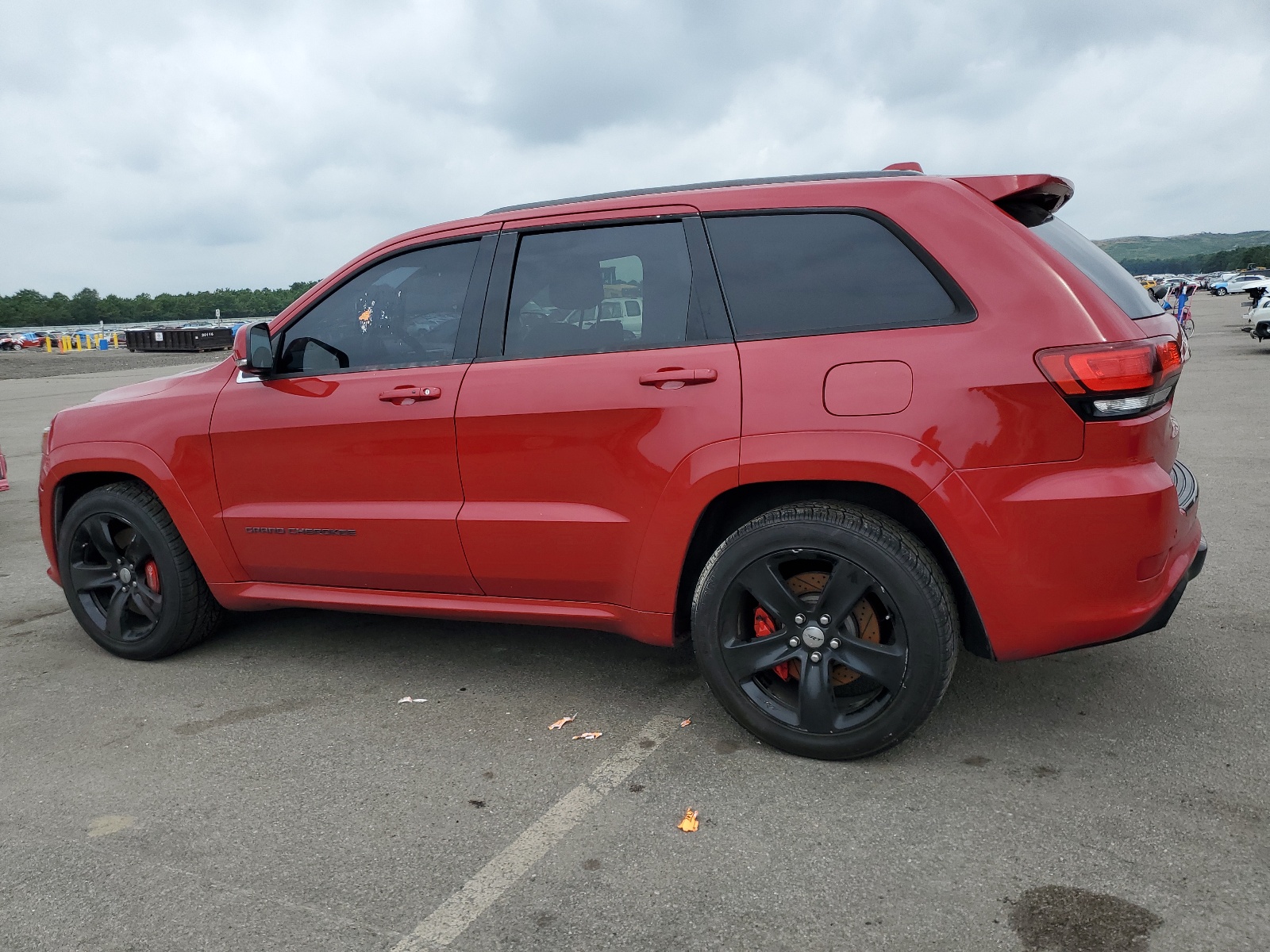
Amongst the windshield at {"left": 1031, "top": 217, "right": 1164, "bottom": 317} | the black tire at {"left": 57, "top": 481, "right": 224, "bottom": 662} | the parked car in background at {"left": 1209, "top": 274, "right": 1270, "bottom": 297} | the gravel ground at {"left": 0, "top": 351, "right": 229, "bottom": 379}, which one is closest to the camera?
the windshield at {"left": 1031, "top": 217, "right": 1164, "bottom": 317}

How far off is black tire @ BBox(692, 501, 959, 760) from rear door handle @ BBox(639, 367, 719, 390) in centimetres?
48

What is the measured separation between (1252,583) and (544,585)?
11.5 ft

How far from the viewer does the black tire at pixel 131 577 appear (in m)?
4.35

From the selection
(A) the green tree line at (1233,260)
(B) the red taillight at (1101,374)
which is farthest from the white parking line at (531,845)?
(A) the green tree line at (1233,260)

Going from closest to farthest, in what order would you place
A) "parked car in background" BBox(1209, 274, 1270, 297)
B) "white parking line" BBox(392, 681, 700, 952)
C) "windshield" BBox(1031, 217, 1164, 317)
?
"white parking line" BBox(392, 681, 700, 952) < "windshield" BBox(1031, 217, 1164, 317) < "parked car in background" BBox(1209, 274, 1270, 297)

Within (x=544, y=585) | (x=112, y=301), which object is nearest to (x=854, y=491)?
(x=544, y=585)

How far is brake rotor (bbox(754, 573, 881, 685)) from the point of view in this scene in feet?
10.5

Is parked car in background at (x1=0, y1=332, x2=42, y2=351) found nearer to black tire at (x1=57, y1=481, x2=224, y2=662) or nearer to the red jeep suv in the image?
black tire at (x1=57, y1=481, x2=224, y2=662)

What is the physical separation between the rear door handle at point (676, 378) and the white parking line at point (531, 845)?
3.96 feet

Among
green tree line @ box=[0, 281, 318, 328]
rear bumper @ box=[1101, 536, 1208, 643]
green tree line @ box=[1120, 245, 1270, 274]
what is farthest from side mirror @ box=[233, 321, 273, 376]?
green tree line @ box=[1120, 245, 1270, 274]

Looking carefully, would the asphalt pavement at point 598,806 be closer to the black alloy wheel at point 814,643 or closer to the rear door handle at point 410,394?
the black alloy wheel at point 814,643

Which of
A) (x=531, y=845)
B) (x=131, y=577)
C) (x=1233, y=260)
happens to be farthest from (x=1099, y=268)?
(x=1233, y=260)

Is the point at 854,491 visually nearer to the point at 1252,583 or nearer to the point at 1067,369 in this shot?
the point at 1067,369

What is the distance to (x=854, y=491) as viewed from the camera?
126 inches
